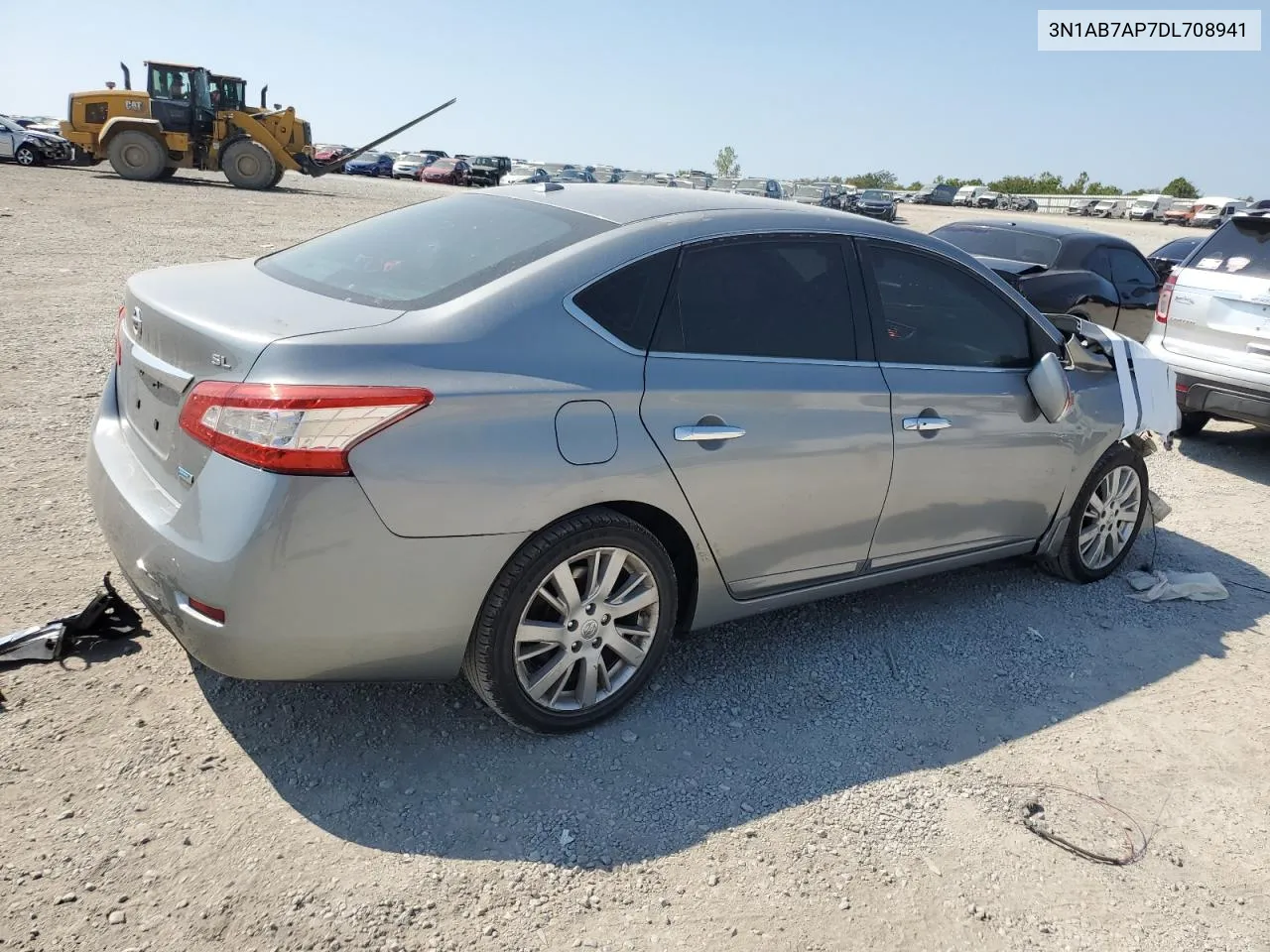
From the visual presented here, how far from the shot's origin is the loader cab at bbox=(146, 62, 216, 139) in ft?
83.9

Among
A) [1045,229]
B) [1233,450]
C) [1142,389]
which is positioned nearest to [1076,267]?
[1045,229]

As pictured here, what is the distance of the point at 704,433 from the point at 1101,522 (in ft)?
8.66

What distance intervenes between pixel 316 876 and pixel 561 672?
35.9 inches

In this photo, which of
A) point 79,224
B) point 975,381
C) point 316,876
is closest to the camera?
point 316,876

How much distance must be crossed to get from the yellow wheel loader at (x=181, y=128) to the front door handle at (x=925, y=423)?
979 inches

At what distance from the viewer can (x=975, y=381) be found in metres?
4.12

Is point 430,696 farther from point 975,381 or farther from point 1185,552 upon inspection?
point 1185,552

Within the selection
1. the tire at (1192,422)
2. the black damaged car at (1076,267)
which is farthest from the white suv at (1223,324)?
the black damaged car at (1076,267)

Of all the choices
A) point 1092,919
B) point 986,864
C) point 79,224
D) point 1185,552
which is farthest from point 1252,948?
point 79,224

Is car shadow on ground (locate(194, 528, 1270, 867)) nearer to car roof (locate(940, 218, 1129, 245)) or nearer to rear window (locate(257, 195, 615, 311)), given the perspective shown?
rear window (locate(257, 195, 615, 311))

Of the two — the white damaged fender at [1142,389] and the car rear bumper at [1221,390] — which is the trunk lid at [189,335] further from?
the car rear bumper at [1221,390]

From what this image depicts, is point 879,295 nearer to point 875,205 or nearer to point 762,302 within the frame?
point 762,302

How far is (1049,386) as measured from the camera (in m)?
4.31

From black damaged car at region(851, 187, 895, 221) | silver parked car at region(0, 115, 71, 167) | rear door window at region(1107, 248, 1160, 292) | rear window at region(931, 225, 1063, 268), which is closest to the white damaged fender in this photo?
rear window at region(931, 225, 1063, 268)
